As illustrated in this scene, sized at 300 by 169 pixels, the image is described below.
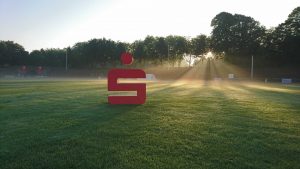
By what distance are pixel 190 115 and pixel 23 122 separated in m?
4.43

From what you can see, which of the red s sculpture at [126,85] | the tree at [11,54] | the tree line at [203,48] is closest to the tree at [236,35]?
the tree line at [203,48]

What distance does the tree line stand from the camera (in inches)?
2423

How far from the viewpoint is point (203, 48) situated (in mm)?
76562

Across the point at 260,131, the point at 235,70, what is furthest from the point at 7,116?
the point at 235,70

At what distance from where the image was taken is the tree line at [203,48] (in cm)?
6154

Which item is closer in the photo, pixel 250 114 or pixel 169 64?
pixel 250 114

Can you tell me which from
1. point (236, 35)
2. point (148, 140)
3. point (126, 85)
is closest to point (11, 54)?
point (236, 35)

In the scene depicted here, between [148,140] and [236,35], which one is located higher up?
[236,35]

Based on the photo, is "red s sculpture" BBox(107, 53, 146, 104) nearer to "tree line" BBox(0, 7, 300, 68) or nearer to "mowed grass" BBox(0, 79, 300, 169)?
"mowed grass" BBox(0, 79, 300, 169)

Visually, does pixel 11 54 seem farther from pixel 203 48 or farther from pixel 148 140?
pixel 148 140

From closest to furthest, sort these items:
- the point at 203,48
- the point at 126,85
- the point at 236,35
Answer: the point at 126,85
the point at 236,35
the point at 203,48

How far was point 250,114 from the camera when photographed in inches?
336

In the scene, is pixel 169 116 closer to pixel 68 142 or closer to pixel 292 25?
pixel 68 142

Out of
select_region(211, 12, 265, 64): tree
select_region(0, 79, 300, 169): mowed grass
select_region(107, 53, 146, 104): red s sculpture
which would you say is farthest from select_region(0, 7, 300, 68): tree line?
select_region(0, 79, 300, 169): mowed grass
